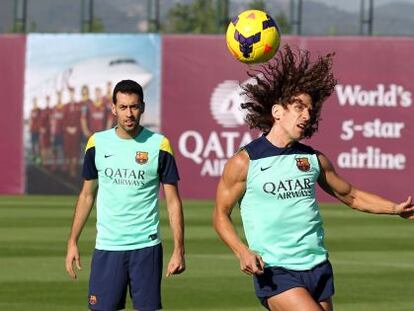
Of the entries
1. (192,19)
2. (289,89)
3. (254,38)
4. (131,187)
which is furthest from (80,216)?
(192,19)

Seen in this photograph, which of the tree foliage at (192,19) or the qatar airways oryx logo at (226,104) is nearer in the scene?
the qatar airways oryx logo at (226,104)

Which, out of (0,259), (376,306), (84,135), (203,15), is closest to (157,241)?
(376,306)

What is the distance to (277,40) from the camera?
1384cm

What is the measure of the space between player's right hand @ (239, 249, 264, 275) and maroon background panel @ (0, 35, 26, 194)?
20593 millimetres

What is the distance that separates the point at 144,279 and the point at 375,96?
18207mm

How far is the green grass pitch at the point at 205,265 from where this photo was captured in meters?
12.7

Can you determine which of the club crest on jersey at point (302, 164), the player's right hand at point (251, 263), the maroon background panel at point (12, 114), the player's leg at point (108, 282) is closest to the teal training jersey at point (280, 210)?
the club crest on jersey at point (302, 164)

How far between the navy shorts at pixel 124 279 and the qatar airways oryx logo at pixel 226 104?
1796cm

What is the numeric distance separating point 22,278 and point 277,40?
388cm

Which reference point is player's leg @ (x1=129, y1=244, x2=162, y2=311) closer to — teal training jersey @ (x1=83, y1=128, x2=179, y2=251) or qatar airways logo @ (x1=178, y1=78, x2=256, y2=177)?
teal training jersey @ (x1=83, y1=128, x2=179, y2=251)

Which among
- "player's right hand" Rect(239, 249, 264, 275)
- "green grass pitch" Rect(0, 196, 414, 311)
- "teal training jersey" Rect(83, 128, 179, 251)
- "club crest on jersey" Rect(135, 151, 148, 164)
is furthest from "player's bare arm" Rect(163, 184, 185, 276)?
"green grass pitch" Rect(0, 196, 414, 311)

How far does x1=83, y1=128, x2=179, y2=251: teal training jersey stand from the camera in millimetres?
9102

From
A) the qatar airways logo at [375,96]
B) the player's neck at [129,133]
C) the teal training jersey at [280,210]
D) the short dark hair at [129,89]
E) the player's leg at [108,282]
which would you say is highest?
the qatar airways logo at [375,96]

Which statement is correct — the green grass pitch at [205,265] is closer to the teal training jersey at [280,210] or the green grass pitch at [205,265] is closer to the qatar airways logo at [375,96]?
the qatar airways logo at [375,96]
